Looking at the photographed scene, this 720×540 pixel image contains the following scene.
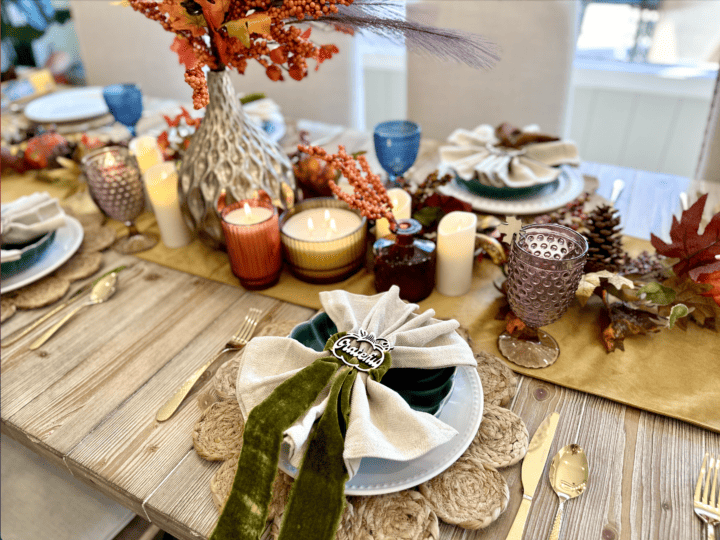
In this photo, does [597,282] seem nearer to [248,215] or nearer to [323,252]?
[323,252]

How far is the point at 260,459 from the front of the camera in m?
Answer: 0.49

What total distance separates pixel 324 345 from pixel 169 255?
483 millimetres

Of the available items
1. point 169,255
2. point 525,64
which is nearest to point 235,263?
point 169,255

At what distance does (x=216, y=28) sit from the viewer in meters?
0.73

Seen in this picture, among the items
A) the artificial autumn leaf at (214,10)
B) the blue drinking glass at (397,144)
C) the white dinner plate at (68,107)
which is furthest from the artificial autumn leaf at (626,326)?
the white dinner plate at (68,107)

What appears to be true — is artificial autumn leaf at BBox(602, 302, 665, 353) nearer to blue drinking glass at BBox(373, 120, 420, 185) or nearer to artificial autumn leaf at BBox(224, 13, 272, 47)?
blue drinking glass at BBox(373, 120, 420, 185)

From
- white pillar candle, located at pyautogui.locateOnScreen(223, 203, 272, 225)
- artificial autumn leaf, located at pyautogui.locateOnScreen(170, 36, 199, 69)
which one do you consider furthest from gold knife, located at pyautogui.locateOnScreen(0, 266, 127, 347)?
artificial autumn leaf, located at pyautogui.locateOnScreen(170, 36, 199, 69)

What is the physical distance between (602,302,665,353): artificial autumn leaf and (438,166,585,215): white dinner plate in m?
0.29

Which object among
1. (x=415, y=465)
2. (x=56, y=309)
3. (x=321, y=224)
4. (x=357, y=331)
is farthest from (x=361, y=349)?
(x=56, y=309)

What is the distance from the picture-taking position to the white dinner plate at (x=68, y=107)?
150 cm

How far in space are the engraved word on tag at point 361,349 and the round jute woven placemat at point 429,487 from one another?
13 centimetres

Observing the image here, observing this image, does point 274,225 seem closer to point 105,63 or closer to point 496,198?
point 496,198

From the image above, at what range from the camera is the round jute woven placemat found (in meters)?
0.49

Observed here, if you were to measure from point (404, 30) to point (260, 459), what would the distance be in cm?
59
